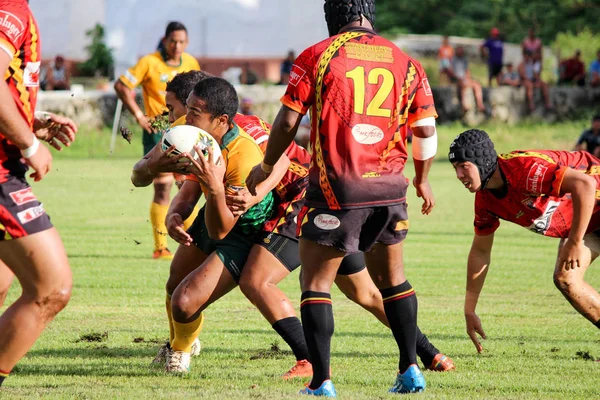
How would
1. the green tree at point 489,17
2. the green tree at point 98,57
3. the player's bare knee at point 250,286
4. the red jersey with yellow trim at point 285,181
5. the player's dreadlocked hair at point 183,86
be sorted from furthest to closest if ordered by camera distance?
the green tree at point 489,17 < the green tree at point 98,57 < the player's dreadlocked hair at point 183,86 < the red jersey with yellow trim at point 285,181 < the player's bare knee at point 250,286

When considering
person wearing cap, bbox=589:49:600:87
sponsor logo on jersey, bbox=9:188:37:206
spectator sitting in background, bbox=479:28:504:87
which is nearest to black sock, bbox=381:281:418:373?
sponsor logo on jersey, bbox=9:188:37:206

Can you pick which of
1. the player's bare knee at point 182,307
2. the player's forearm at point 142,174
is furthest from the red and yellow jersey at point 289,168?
the player's bare knee at point 182,307

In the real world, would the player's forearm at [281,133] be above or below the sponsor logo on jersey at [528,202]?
above

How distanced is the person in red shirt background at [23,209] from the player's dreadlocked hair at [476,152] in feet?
8.08

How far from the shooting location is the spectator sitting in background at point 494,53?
3042 cm

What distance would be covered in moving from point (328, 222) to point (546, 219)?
195 centimetres

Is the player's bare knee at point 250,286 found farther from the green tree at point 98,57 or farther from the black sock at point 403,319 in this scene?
the green tree at point 98,57

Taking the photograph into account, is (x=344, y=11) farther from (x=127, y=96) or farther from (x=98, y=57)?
(x=98, y=57)

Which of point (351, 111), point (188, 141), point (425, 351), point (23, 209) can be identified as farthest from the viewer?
point (425, 351)

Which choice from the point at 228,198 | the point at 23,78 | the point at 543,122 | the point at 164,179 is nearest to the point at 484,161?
the point at 228,198

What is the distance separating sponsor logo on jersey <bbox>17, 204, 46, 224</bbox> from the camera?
448 centimetres

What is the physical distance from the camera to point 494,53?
101ft

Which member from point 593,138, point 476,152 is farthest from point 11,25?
point 593,138

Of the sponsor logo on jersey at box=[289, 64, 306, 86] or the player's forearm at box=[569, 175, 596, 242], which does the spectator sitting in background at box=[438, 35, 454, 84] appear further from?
the sponsor logo on jersey at box=[289, 64, 306, 86]
